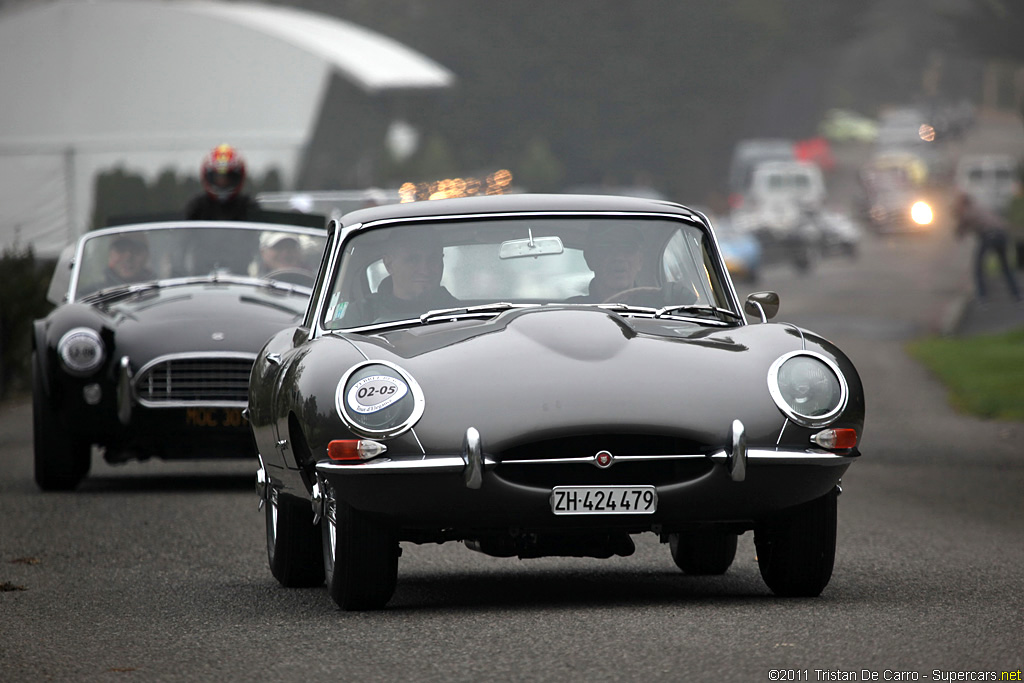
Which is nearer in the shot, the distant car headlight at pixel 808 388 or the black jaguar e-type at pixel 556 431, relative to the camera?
the black jaguar e-type at pixel 556 431

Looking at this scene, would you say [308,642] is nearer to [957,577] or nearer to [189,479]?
[957,577]

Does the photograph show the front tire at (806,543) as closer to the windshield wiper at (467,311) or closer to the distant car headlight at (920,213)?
the windshield wiper at (467,311)

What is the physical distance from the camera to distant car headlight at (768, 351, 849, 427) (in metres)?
6.41

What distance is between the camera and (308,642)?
591cm

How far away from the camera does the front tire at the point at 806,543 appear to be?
6609mm

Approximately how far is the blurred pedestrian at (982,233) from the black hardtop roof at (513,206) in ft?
80.6

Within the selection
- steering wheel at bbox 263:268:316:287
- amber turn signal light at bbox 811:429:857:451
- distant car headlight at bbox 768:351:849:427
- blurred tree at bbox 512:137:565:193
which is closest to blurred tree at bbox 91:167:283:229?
steering wheel at bbox 263:268:316:287

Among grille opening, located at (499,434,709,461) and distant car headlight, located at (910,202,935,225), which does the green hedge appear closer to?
grille opening, located at (499,434,709,461)

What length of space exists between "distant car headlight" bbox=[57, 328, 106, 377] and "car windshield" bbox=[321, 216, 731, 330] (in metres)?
4.21

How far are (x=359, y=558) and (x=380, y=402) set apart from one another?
0.54 m

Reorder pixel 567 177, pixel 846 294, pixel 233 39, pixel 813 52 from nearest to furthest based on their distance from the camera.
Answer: pixel 846 294 → pixel 233 39 → pixel 567 177 → pixel 813 52

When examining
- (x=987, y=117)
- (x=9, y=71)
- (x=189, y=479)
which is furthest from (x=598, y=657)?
(x=987, y=117)

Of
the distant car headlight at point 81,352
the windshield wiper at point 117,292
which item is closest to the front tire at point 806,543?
the distant car headlight at point 81,352

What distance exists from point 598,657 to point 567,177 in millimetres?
86467
